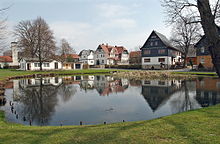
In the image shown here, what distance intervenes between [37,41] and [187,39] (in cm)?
4003

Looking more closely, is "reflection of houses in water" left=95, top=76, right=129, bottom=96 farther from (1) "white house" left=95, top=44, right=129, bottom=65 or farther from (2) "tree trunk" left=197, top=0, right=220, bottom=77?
(1) "white house" left=95, top=44, right=129, bottom=65

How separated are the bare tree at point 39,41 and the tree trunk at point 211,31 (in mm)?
43629

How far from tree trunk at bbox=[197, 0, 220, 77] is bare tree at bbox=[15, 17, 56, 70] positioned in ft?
143

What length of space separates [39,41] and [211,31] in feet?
147

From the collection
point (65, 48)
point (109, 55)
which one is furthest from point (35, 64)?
point (109, 55)

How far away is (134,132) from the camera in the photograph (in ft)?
16.4

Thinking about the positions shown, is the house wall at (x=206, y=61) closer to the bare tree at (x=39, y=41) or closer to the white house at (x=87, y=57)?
the bare tree at (x=39, y=41)

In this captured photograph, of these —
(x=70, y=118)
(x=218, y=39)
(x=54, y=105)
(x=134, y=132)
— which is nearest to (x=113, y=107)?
(x=70, y=118)

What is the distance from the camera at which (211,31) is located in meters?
2.94

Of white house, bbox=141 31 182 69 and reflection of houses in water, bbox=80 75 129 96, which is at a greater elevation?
white house, bbox=141 31 182 69

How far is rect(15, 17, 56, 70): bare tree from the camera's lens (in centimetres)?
4288

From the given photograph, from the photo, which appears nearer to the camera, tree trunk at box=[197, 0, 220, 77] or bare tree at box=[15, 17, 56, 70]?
tree trunk at box=[197, 0, 220, 77]

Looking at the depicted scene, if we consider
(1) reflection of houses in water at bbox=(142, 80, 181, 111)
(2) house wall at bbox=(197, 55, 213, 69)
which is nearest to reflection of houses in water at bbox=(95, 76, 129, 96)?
(1) reflection of houses in water at bbox=(142, 80, 181, 111)

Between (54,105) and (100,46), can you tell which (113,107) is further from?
(100,46)
